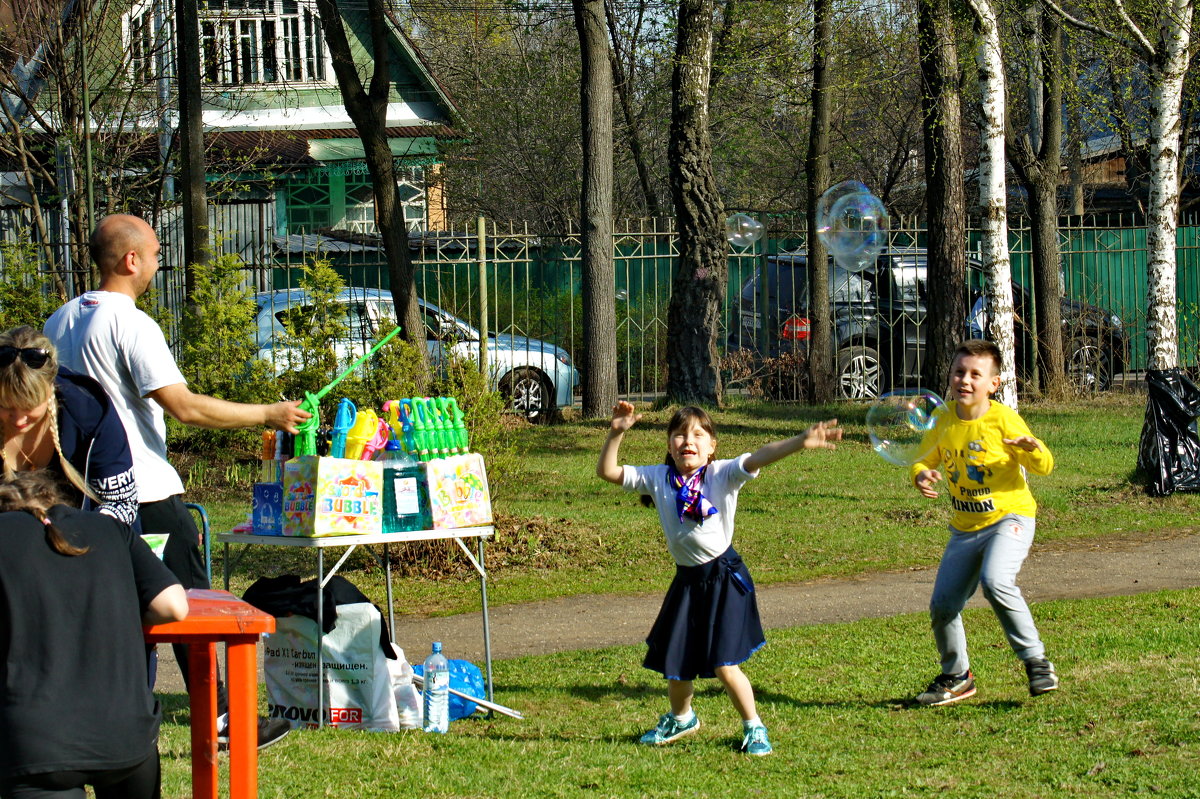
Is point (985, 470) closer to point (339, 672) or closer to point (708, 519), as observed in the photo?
point (708, 519)

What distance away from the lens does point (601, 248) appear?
16172 mm

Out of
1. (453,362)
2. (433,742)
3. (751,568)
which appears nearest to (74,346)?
(433,742)

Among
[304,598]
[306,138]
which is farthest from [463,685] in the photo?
[306,138]

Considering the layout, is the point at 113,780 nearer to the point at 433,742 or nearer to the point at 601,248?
the point at 433,742

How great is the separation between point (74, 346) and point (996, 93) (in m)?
10.5

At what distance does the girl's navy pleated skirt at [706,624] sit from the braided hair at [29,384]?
2.39 meters

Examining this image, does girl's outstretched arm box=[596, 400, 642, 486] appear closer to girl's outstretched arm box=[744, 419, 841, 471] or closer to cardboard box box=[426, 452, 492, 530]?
girl's outstretched arm box=[744, 419, 841, 471]

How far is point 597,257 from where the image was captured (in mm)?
16141

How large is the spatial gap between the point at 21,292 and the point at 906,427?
10.1 m

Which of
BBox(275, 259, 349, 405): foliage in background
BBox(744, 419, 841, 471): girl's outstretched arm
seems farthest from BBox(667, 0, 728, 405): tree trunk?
BBox(744, 419, 841, 471): girl's outstretched arm

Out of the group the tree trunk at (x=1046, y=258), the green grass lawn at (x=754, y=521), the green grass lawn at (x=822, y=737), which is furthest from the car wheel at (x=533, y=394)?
the green grass lawn at (x=822, y=737)

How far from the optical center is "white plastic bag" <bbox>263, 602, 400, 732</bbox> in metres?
5.74

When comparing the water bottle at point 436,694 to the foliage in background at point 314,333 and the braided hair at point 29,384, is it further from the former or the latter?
the foliage in background at point 314,333

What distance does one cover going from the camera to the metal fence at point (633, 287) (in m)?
16.7
